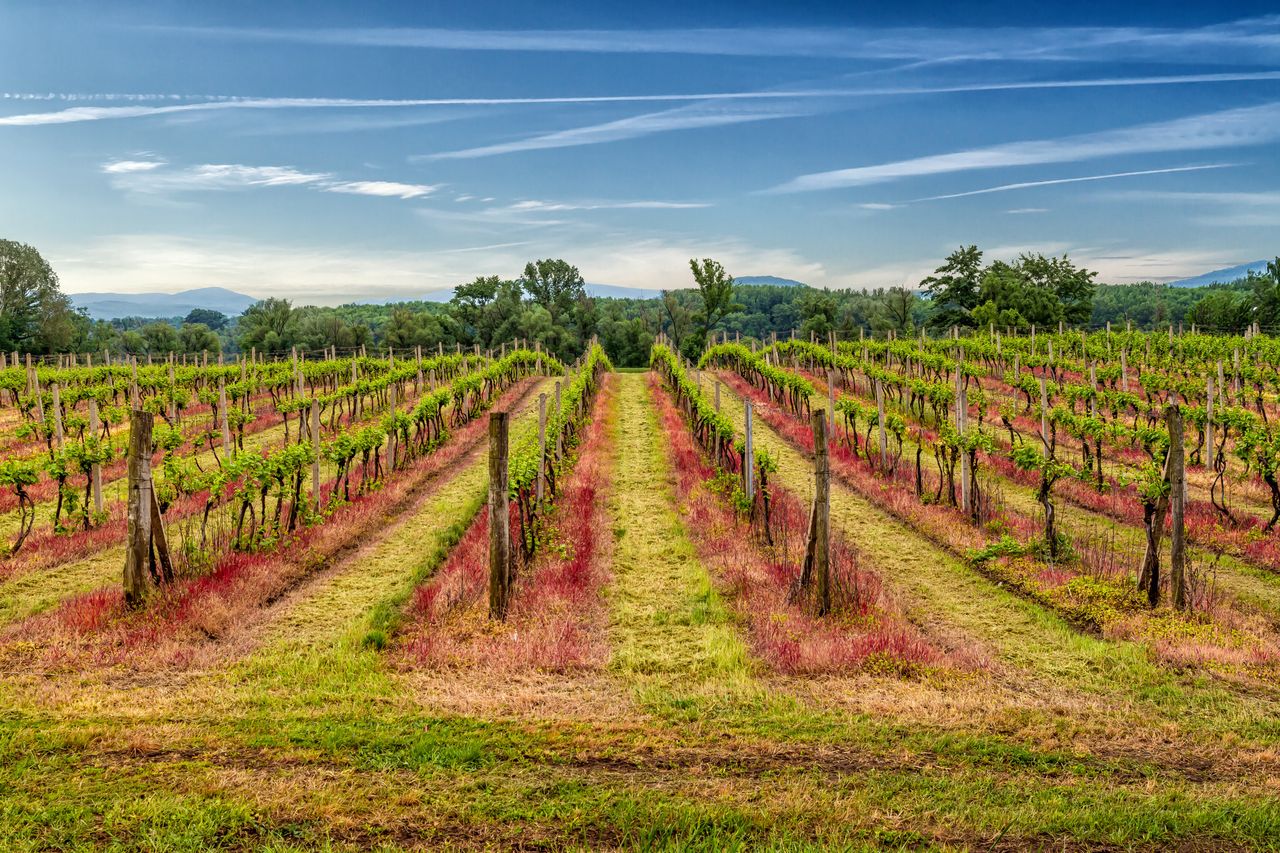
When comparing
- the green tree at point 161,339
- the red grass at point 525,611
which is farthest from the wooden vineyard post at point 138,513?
the green tree at point 161,339

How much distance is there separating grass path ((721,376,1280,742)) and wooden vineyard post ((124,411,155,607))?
32.2ft

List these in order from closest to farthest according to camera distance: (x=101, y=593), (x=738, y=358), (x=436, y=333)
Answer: (x=101, y=593) → (x=738, y=358) → (x=436, y=333)

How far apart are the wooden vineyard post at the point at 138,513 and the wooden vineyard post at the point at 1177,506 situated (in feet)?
41.5

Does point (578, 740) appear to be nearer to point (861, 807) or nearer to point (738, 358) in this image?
point (861, 807)

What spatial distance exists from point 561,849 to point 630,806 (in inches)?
24.2

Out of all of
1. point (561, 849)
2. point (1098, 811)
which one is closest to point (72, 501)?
point (561, 849)

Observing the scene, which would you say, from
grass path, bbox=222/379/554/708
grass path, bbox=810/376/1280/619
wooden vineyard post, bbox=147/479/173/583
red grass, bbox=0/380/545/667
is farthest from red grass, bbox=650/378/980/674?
wooden vineyard post, bbox=147/479/173/583

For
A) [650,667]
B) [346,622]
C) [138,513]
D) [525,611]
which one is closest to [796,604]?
[650,667]

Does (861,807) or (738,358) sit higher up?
(738,358)

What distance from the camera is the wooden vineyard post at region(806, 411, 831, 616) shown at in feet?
32.4

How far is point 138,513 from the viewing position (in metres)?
9.65

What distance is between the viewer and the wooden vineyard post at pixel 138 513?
9.55m

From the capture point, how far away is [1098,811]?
5594mm

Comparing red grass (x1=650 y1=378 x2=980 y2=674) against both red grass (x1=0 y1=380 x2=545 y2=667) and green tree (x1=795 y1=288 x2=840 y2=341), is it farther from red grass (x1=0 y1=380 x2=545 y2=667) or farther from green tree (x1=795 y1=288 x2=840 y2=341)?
green tree (x1=795 y1=288 x2=840 y2=341)
